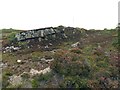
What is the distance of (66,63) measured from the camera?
32469 mm

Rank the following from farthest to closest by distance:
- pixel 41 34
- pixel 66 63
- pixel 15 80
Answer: pixel 41 34, pixel 66 63, pixel 15 80

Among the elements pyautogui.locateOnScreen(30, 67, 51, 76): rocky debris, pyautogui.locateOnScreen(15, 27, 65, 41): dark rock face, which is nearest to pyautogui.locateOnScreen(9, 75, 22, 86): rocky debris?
pyautogui.locateOnScreen(30, 67, 51, 76): rocky debris

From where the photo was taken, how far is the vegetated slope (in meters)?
30.8

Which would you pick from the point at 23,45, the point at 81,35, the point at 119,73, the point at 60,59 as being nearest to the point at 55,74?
the point at 60,59

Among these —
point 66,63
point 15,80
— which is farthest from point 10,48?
point 66,63

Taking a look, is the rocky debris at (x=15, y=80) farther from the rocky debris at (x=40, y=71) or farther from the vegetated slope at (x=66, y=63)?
the rocky debris at (x=40, y=71)

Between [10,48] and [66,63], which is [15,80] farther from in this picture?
[10,48]

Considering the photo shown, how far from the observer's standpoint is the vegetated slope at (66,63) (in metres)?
30.8

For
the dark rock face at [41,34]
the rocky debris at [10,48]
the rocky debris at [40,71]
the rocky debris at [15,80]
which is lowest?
the rocky debris at [15,80]

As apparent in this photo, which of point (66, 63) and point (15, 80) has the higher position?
point (66, 63)

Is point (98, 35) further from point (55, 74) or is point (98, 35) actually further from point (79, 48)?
point (55, 74)

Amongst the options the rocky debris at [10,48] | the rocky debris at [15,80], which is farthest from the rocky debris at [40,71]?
the rocky debris at [10,48]

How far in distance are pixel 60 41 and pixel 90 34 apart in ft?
22.3

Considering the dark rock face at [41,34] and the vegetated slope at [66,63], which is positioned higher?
the dark rock face at [41,34]
